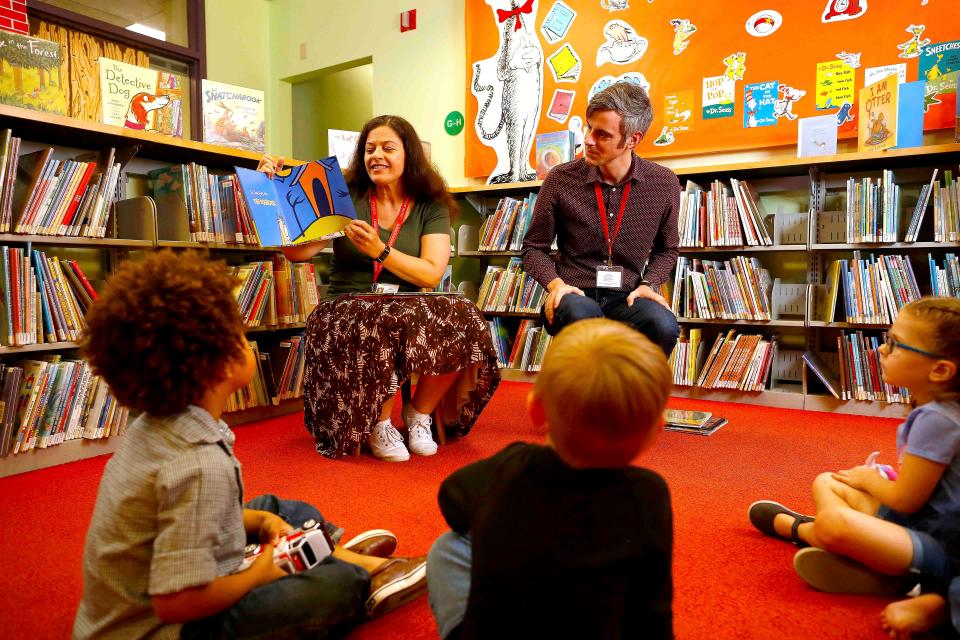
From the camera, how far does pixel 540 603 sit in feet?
2.17

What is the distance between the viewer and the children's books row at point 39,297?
6.38 feet

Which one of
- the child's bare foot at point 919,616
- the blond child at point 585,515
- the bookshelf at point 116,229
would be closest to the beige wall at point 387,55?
the bookshelf at point 116,229

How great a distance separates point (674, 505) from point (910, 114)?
212 cm

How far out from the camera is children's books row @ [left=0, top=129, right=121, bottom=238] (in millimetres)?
1945

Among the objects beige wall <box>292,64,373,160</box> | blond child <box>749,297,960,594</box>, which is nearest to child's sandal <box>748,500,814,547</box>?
blond child <box>749,297,960,594</box>

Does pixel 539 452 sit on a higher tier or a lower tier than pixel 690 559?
higher

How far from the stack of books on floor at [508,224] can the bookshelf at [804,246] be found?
220mm

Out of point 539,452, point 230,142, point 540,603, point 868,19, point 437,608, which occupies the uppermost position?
point 868,19

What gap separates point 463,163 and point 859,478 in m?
3.41

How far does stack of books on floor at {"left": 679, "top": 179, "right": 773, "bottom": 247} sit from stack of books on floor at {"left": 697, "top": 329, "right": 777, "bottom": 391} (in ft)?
1.52

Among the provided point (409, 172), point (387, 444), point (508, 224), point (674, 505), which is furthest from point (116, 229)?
point (674, 505)

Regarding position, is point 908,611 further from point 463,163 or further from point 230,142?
point 463,163

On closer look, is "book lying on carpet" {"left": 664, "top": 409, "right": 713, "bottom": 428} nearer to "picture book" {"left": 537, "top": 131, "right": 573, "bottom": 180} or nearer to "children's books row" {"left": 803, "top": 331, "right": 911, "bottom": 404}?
"children's books row" {"left": 803, "top": 331, "right": 911, "bottom": 404}

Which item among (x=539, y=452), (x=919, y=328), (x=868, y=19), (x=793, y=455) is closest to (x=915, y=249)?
(x=868, y=19)
